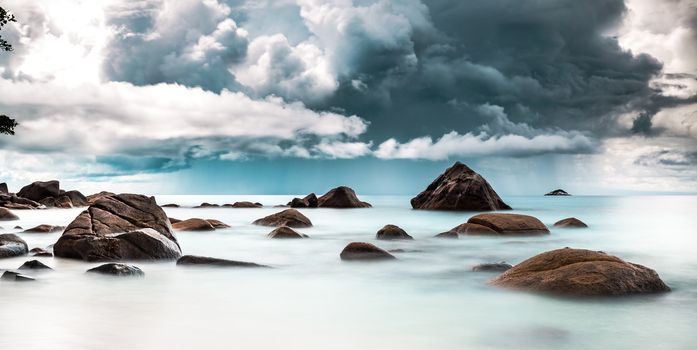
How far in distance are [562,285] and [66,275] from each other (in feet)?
36.3

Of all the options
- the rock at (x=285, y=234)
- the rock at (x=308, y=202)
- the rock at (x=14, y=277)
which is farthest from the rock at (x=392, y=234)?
the rock at (x=308, y=202)

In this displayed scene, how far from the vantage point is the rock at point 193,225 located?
96.6 ft

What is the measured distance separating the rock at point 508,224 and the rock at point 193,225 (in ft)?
44.8

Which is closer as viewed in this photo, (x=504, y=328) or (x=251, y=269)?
(x=504, y=328)

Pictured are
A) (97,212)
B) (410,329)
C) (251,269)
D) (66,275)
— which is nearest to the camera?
(410,329)

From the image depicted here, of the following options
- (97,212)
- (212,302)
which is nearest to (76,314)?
(212,302)

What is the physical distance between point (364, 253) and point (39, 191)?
195 feet

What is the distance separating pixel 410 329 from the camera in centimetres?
931

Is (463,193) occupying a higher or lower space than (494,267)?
higher

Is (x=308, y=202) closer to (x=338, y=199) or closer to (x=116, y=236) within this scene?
(x=338, y=199)

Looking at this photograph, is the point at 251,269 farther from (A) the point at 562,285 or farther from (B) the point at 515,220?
(B) the point at 515,220

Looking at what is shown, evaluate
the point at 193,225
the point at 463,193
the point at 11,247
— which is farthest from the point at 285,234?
the point at 463,193

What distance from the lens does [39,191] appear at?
65.8 m

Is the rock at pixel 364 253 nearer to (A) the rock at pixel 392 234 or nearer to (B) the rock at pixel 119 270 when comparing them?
(B) the rock at pixel 119 270
